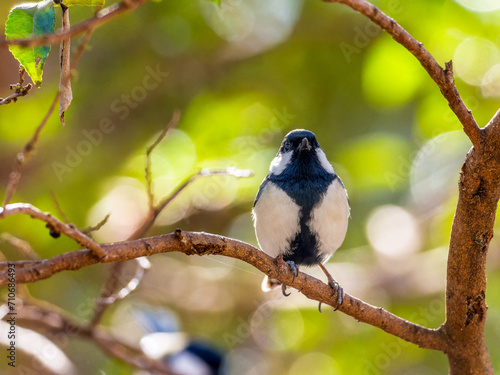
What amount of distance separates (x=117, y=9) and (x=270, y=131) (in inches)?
146

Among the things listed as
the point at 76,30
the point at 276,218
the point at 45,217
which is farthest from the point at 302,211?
the point at 76,30

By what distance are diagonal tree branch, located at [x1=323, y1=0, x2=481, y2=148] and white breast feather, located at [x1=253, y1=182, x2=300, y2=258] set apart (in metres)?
1.24

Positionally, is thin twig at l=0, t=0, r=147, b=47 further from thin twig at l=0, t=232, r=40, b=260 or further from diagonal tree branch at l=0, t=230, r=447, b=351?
thin twig at l=0, t=232, r=40, b=260

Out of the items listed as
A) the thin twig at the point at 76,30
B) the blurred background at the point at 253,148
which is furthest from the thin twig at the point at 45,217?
the blurred background at the point at 253,148

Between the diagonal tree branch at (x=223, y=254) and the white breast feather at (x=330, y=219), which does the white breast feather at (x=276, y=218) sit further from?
the diagonal tree branch at (x=223, y=254)

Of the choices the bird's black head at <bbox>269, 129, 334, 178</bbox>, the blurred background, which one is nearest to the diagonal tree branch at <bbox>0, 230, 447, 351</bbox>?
the bird's black head at <bbox>269, 129, 334, 178</bbox>

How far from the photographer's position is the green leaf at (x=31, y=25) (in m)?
1.73

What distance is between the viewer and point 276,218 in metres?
3.16

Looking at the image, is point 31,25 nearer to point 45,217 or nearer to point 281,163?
point 45,217

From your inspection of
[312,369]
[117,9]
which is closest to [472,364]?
[117,9]

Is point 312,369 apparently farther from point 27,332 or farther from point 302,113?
point 27,332

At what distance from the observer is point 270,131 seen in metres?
5.08

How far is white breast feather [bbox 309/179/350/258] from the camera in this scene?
10.4ft

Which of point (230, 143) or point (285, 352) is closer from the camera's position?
point (230, 143)
